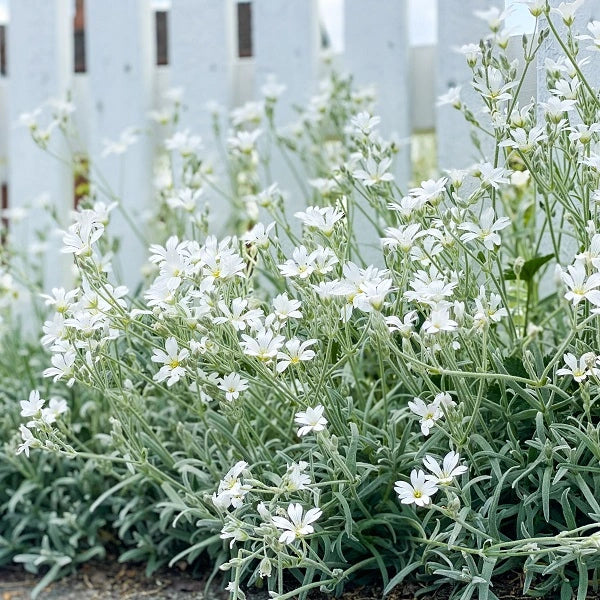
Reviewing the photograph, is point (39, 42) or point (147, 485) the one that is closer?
point (147, 485)

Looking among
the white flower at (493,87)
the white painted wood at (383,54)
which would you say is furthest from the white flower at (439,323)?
the white painted wood at (383,54)

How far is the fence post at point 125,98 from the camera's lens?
2.99m

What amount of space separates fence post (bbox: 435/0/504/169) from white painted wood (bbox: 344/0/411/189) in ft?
0.61

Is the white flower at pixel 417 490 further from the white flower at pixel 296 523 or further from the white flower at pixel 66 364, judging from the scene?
the white flower at pixel 66 364

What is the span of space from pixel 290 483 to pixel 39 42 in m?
2.27

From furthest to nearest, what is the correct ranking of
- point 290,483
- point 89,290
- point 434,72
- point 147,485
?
point 434,72 → point 147,485 → point 89,290 → point 290,483

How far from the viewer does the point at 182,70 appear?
2965mm

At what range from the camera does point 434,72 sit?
2.83 metres

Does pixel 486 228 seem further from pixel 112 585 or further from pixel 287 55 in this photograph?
pixel 287 55

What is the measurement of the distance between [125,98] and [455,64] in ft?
3.63

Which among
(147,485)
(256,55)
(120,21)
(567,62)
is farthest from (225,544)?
(120,21)

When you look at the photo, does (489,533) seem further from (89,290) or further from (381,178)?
(89,290)

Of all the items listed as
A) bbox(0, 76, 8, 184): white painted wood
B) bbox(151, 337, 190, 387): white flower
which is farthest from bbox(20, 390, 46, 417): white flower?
bbox(0, 76, 8, 184): white painted wood

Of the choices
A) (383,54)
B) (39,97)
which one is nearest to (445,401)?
(383,54)
